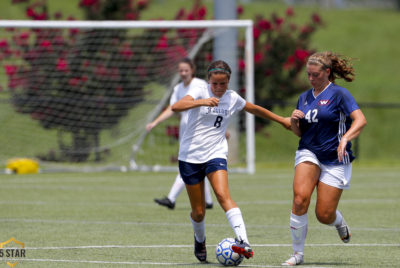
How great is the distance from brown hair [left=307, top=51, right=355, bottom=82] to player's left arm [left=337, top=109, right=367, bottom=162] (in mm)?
569

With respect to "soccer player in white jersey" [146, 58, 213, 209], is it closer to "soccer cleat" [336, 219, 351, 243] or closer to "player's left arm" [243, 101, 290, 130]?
"player's left arm" [243, 101, 290, 130]

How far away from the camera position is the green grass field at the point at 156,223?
8297 millimetres

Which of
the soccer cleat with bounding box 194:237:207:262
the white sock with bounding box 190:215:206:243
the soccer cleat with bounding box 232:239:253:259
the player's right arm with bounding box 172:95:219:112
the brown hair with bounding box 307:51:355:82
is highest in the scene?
the brown hair with bounding box 307:51:355:82

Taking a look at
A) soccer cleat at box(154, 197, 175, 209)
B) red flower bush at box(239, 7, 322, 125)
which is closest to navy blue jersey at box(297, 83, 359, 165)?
soccer cleat at box(154, 197, 175, 209)

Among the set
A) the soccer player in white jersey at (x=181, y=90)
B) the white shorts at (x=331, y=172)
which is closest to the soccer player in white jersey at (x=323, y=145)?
the white shorts at (x=331, y=172)

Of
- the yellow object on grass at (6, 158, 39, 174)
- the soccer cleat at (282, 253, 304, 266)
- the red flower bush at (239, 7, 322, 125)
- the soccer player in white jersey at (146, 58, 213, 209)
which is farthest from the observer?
the red flower bush at (239, 7, 322, 125)

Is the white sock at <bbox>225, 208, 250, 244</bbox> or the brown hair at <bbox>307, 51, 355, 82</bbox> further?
the brown hair at <bbox>307, 51, 355, 82</bbox>

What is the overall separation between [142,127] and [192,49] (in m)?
2.36

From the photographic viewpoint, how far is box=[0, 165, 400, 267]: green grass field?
830 cm

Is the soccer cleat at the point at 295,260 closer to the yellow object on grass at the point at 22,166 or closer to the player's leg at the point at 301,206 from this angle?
the player's leg at the point at 301,206

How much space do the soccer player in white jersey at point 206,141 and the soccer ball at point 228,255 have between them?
336mm

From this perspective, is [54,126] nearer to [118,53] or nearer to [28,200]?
[118,53]

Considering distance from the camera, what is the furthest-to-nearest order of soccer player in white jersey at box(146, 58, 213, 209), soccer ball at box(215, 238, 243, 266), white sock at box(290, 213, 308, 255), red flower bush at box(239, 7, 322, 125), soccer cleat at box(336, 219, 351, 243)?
1. red flower bush at box(239, 7, 322, 125)
2. soccer player in white jersey at box(146, 58, 213, 209)
3. soccer cleat at box(336, 219, 351, 243)
4. white sock at box(290, 213, 308, 255)
5. soccer ball at box(215, 238, 243, 266)

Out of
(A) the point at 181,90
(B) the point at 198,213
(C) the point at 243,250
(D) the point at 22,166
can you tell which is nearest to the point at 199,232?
(B) the point at 198,213
